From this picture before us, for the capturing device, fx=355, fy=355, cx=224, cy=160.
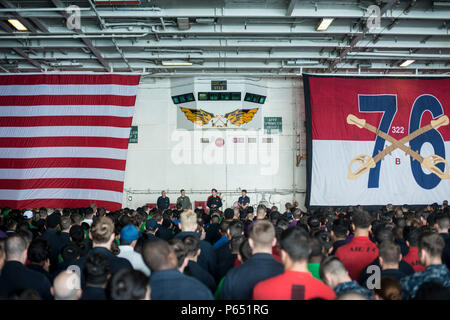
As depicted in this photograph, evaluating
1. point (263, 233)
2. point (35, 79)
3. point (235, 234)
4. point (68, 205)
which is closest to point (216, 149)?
point (68, 205)

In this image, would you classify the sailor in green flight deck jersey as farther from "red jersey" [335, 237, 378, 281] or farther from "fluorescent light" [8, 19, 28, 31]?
Result: "red jersey" [335, 237, 378, 281]

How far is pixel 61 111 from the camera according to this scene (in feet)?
34.1

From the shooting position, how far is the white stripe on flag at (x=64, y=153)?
10195 mm

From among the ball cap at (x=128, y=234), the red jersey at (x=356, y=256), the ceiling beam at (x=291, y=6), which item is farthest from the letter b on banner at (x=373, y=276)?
the ceiling beam at (x=291, y=6)

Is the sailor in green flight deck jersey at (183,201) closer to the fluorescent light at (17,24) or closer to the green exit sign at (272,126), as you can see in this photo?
the green exit sign at (272,126)

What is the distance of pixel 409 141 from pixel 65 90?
1092cm

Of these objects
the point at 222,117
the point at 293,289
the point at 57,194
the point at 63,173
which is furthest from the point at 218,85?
the point at 293,289

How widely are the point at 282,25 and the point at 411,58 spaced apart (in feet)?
15.5

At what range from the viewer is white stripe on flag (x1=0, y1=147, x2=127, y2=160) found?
10.2m

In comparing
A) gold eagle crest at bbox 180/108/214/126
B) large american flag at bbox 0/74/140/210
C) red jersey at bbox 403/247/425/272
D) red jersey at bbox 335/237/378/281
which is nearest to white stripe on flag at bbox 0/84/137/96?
large american flag at bbox 0/74/140/210

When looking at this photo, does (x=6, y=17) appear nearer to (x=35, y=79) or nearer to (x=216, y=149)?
(x=35, y=79)
